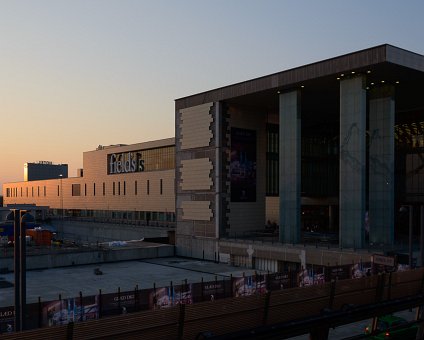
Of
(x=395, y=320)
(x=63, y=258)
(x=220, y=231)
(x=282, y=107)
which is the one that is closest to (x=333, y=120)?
(x=282, y=107)

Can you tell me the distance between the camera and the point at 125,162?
101500mm

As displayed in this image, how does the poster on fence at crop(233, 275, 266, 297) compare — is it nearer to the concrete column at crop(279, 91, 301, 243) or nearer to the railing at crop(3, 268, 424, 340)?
the railing at crop(3, 268, 424, 340)

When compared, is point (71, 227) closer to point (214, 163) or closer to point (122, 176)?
point (122, 176)

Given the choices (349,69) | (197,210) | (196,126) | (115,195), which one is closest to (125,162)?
(115,195)

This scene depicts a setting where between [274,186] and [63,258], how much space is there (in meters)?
31.6

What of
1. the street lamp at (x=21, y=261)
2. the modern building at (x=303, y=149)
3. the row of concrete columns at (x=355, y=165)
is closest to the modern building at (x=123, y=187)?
the modern building at (x=303, y=149)

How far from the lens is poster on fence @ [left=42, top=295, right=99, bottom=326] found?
23.8 meters

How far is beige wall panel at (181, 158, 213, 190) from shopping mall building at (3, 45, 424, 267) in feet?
0.42

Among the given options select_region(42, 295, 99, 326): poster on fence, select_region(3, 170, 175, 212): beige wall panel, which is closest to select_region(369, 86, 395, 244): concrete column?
select_region(42, 295, 99, 326): poster on fence

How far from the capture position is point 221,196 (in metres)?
59.8

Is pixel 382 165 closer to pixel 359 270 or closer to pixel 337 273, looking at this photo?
pixel 359 270

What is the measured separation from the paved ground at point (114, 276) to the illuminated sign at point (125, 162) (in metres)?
38.7

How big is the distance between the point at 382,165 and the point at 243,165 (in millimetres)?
17786

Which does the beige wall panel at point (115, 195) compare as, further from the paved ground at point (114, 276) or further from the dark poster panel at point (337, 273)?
the dark poster panel at point (337, 273)
